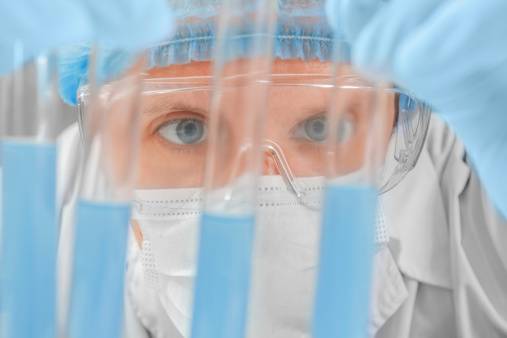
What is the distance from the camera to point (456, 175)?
139cm

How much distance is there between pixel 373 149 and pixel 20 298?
0.98ft

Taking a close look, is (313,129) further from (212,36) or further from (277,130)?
(212,36)

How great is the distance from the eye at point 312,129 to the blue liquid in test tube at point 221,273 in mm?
498

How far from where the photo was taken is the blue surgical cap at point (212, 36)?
3.03 ft

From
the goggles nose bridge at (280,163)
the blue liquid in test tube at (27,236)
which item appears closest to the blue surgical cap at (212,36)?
the goggles nose bridge at (280,163)

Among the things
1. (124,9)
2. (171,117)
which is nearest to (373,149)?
(124,9)

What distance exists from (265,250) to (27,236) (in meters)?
0.55

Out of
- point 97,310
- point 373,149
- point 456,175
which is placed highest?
point 456,175

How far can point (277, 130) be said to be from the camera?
40.4 inches

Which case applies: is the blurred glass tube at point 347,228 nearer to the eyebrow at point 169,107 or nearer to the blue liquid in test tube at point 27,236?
the blue liquid in test tube at point 27,236

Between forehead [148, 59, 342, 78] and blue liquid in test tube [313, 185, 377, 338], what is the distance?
19.9 inches

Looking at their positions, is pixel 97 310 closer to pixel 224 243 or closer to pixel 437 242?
pixel 224 243

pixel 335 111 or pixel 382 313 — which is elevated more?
pixel 335 111

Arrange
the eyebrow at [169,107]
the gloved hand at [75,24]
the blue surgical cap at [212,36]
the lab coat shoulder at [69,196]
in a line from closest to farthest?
the gloved hand at [75,24]
the blue surgical cap at [212,36]
the eyebrow at [169,107]
the lab coat shoulder at [69,196]
